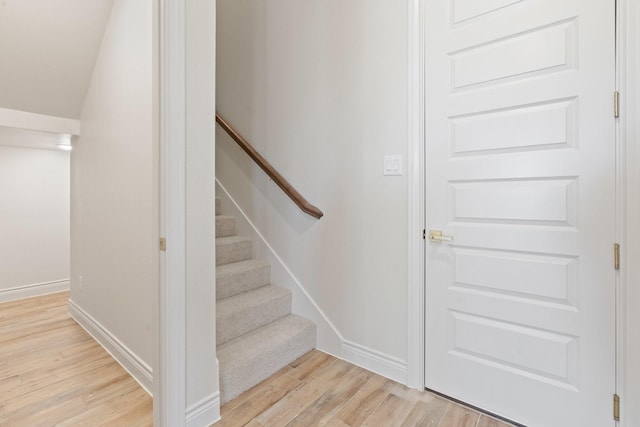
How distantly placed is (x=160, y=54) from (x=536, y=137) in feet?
5.43

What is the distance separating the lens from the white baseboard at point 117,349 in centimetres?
176

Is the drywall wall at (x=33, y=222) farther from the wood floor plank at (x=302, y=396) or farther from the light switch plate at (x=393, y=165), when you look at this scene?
the light switch plate at (x=393, y=165)

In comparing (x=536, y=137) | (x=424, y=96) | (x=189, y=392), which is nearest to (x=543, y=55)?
(x=536, y=137)

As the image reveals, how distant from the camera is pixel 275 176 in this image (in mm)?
2201

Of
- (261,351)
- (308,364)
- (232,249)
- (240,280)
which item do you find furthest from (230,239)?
(308,364)

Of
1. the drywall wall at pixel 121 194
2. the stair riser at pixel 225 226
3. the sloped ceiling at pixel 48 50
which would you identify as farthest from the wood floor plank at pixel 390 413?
the sloped ceiling at pixel 48 50

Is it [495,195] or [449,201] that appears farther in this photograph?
[449,201]

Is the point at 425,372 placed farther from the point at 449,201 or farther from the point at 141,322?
the point at 141,322

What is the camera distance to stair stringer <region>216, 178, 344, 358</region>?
207cm

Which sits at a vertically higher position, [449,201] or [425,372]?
[449,201]

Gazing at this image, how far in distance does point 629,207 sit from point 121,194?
2.58 metres

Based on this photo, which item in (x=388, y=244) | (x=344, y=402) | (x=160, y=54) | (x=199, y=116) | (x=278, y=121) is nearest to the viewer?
(x=160, y=54)

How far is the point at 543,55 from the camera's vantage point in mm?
1336

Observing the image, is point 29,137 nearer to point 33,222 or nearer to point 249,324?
point 33,222
